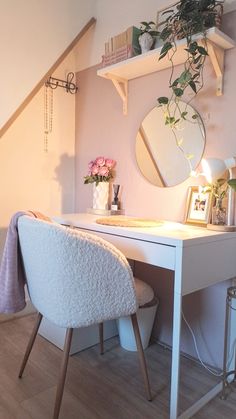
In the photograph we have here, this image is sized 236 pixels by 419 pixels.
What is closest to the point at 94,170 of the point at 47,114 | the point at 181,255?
the point at 47,114

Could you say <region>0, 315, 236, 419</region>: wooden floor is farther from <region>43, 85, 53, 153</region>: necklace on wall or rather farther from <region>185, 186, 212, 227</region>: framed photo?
<region>43, 85, 53, 153</region>: necklace on wall

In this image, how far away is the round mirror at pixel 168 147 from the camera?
5.52 ft

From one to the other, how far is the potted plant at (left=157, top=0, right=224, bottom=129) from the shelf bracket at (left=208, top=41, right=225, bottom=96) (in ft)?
0.12

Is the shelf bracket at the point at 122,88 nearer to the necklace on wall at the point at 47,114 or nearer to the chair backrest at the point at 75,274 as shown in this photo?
the necklace on wall at the point at 47,114

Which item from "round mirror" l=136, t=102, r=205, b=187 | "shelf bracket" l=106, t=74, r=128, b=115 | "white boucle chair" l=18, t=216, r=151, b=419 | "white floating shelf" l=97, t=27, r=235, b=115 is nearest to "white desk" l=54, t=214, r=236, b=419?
"white boucle chair" l=18, t=216, r=151, b=419

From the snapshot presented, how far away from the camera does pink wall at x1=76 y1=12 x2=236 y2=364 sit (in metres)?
1.57

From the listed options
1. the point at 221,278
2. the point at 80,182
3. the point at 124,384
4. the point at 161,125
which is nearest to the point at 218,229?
the point at 221,278

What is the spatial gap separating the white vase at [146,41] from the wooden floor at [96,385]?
1715mm

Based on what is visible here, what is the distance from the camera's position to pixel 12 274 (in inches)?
53.2

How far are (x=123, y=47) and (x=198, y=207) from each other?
1.00 m

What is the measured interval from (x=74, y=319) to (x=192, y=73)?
1.35 m

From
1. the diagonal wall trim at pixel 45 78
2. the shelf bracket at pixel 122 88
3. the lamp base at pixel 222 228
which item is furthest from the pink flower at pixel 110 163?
the lamp base at pixel 222 228

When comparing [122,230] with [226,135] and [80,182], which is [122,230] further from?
[80,182]

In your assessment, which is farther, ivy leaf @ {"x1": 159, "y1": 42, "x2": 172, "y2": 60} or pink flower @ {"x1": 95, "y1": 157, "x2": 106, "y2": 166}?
pink flower @ {"x1": 95, "y1": 157, "x2": 106, "y2": 166}
